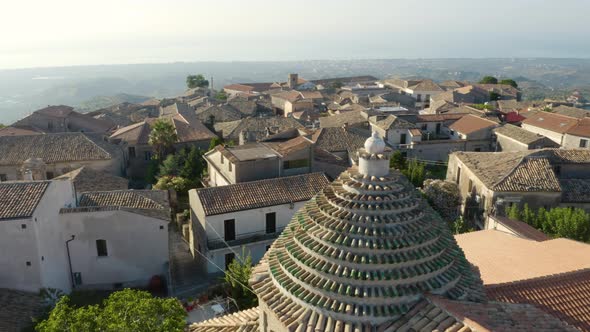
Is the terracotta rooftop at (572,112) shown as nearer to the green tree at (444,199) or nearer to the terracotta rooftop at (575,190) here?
the terracotta rooftop at (575,190)

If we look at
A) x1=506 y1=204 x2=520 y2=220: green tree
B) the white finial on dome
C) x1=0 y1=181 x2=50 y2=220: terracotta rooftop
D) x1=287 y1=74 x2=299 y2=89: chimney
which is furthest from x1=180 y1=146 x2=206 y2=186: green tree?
x1=287 y1=74 x2=299 y2=89: chimney

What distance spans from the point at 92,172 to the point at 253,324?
90.0 ft

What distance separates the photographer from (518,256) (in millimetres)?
17766

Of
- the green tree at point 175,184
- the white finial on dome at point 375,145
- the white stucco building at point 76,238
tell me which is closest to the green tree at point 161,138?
the green tree at point 175,184

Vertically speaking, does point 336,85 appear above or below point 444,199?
above

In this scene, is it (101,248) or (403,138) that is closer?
(101,248)

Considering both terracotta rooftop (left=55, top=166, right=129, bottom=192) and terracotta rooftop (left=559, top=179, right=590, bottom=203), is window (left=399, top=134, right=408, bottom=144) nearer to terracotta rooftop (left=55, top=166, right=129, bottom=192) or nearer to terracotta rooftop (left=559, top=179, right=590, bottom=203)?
terracotta rooftop (left=559, top=179, right=590, bottom=203)

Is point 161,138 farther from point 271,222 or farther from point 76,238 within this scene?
point 76,238

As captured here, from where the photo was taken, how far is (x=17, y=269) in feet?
68.0

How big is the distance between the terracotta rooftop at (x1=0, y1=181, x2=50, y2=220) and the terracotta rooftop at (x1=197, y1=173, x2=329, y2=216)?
8.67m

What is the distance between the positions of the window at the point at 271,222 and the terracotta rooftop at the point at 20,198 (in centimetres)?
1238

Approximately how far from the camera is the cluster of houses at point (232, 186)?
20594 mm

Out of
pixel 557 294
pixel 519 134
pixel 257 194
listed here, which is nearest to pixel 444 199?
pixel 257 194

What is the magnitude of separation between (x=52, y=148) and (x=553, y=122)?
52973 millimetres
